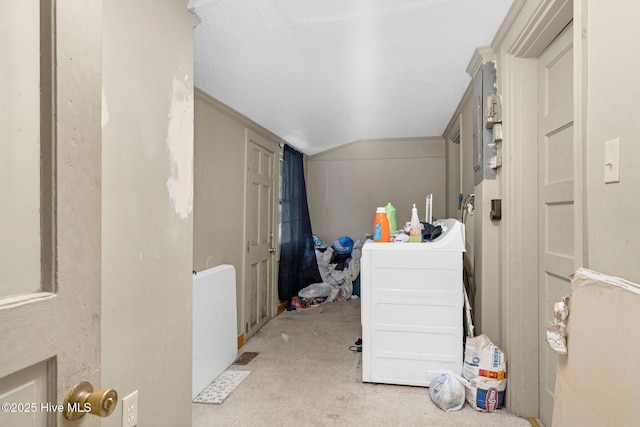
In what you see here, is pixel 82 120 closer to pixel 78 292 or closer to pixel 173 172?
pixel 78 292

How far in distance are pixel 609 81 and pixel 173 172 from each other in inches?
55.9

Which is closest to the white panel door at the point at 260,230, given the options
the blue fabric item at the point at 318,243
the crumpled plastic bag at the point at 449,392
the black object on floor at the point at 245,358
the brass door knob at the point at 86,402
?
the black object on floor at the point at 245,358

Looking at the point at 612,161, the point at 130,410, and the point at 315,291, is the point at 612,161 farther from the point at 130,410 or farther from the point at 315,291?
the point at 315,291

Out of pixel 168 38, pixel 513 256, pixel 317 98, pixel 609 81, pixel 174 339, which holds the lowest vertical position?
pixel 174 339

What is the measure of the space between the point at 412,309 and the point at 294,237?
2292mm

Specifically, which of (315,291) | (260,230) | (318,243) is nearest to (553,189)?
(260,230)

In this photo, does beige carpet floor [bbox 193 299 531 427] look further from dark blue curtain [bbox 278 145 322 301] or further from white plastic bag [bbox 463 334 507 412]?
dark blue curtain [bbox 278 145 322 301]

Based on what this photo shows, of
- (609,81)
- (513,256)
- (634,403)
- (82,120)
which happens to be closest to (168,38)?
(82,120)

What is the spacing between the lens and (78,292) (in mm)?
626

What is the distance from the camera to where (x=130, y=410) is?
1159 mm

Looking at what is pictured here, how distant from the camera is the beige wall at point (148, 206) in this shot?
107 centimetres

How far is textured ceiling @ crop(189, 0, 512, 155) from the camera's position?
5.61 ft

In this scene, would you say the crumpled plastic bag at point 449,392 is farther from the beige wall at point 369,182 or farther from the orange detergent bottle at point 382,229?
the beige wall at point 369,182

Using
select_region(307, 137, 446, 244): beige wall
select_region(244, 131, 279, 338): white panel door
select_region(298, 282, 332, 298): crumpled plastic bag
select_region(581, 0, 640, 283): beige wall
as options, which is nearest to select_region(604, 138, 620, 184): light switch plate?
select_region(581, 0, 640, 283): beige wall
